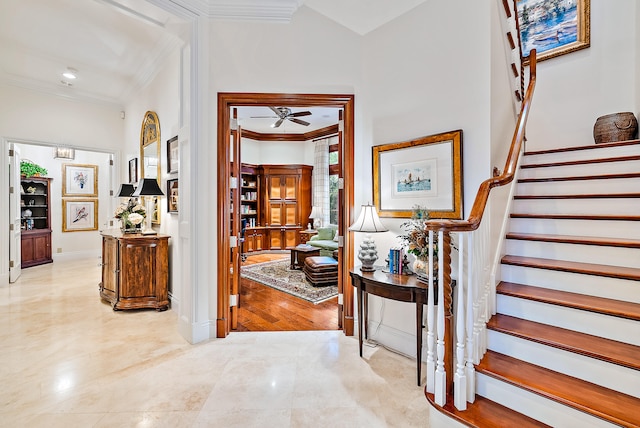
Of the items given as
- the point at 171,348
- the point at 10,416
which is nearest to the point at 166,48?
the point at 171,348

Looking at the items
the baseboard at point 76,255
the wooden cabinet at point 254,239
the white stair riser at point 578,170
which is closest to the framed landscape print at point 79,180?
the baseboard at point 76,255

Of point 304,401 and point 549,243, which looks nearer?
point 304,401

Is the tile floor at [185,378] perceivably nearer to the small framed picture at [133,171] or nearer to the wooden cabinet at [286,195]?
the small framed picture at [133,171]

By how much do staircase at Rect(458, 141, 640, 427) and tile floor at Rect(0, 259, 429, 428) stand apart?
67 cm

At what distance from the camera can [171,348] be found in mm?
2652

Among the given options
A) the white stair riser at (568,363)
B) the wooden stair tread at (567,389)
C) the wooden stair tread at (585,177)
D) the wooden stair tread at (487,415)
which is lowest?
the wooden stair tread at (487,415)

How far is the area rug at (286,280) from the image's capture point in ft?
13.8

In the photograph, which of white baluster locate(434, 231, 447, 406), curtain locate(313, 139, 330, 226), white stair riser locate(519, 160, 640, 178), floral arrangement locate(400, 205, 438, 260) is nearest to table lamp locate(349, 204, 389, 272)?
floral arrangement locate(400, 205, 438, 260)

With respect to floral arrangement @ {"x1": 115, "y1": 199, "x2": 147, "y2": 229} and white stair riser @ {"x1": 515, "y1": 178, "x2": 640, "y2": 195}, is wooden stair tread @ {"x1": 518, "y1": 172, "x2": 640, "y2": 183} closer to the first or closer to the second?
white stair riser @ {"x1": 515, "y1": 178, "x2": 640, "y2": 195}

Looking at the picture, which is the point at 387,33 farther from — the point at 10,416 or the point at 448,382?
the point at 10,416

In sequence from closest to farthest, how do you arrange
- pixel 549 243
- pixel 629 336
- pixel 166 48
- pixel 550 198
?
pixel 629 336
pixel 549 243
pixel 550 198
pixel 166 48

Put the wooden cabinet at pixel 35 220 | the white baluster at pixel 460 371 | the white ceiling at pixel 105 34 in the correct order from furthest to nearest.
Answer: the wooden cabinet at pixel 35 220
the white ceiling at pixel 105 34
the white baluster at pixel 460 371

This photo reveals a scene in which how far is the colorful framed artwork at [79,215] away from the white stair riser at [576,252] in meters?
8.65

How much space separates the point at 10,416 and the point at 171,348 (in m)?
1.03
